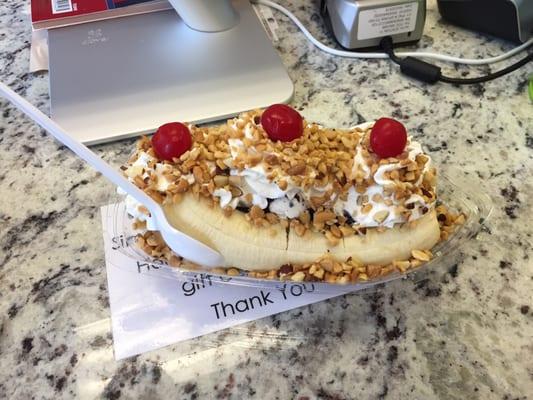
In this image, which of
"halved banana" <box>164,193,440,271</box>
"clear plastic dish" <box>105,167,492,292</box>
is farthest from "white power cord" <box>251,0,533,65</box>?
"halved banana" <box>164,193,440,271</box>

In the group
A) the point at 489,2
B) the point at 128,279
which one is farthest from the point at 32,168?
the point at 489,2

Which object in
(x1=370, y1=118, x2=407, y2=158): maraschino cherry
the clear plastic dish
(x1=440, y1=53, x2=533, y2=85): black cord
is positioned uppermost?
(x1=370, y1=118, x2=407, y2=158): maraschino cherry

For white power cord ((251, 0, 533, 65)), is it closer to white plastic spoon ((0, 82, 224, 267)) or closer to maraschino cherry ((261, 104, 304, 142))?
maraschino cherry ((261, 104, 304, 142))

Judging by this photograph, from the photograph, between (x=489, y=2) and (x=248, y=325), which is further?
(x=489, y=2)

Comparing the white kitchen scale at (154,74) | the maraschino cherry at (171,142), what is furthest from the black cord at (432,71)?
the maraschino cherry at (171,142)

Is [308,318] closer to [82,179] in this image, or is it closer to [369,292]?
[369,292]
